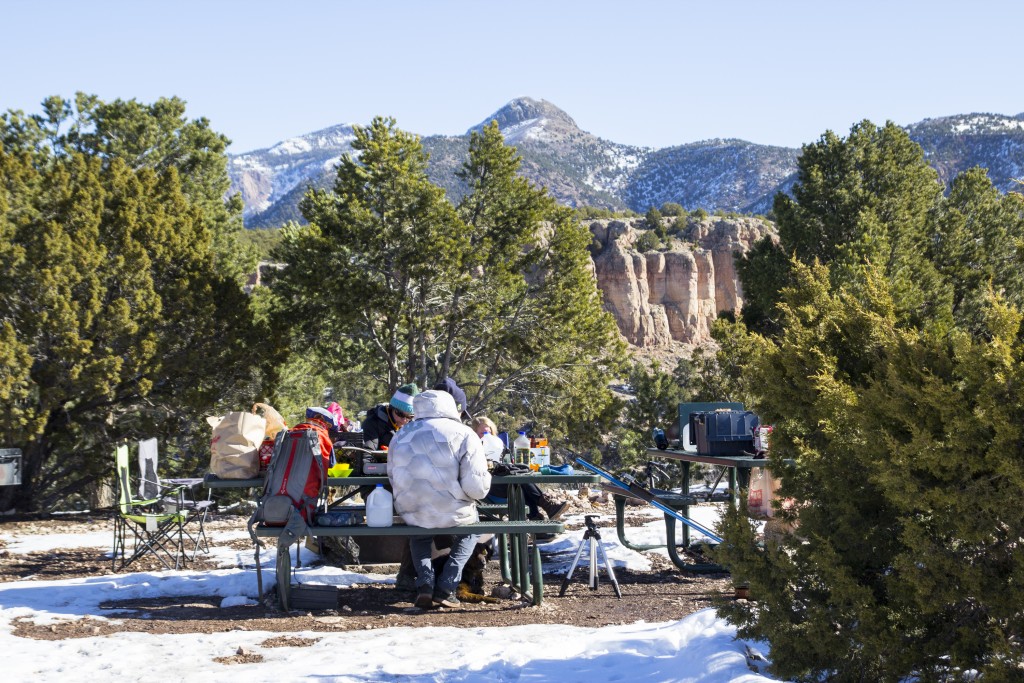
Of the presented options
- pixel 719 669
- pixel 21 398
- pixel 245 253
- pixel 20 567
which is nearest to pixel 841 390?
pixel 719 669

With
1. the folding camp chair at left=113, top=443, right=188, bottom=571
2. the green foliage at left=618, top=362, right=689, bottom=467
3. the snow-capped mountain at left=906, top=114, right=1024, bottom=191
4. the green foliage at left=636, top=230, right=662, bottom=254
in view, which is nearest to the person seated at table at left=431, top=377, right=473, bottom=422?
the folding camp chair at left=113, top=443, right=188, bottom=571

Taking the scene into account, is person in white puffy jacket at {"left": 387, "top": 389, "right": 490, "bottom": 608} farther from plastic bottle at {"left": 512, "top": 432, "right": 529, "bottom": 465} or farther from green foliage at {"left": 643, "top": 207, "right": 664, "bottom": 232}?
green foliage at {"left": 643, "top": 207, "right": 664, "bottom": 232}

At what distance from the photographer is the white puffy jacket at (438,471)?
5281mm

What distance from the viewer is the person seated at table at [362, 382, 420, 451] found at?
648 cm

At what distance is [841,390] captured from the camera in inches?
140

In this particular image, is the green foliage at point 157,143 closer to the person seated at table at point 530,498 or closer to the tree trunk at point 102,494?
the tree trunk at point 102,494

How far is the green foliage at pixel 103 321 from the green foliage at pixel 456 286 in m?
5.07

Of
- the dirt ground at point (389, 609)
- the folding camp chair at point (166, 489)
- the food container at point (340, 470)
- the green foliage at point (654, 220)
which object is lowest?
the dirt ground at point (389, 609)

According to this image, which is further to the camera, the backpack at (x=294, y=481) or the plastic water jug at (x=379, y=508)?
the backpack at (x=294, y=481)

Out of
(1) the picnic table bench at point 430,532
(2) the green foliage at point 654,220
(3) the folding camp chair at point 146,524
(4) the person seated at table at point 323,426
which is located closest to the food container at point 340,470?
(4) the person seated at table at point 323,426

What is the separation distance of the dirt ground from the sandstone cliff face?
66054mm

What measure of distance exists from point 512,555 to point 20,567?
3733 millimetres

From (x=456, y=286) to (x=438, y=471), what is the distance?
1592 cm

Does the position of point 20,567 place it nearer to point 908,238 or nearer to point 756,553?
point 756,553
